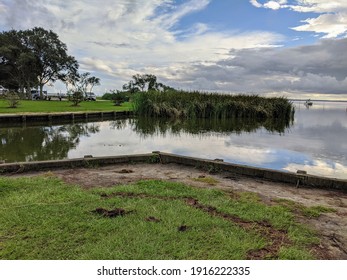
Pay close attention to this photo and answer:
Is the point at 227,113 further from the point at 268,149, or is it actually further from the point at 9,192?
the point at 9,192

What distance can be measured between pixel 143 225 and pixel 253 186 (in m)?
2.39

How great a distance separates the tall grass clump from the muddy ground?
14882 millimetres

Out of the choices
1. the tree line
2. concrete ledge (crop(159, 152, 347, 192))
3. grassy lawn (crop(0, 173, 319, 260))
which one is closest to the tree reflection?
concrete ledge (crop(159, 152, 347, 192))

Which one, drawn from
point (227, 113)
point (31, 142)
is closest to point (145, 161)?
point (31, 142)

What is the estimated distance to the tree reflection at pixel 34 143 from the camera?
840 cm

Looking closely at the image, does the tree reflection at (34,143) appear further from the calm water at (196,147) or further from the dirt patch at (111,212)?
the dirt patch at (111,212)

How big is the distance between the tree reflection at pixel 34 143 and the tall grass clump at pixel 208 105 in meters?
8.32

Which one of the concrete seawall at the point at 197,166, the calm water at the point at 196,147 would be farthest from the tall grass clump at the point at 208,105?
the concrete seawall at the point at 197,166

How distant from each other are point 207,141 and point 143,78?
47.5 meters

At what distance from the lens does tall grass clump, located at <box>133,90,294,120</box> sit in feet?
67.8

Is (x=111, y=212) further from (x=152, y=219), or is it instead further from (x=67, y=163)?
(x=67, y=163)

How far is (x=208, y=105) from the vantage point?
20906 millimetres

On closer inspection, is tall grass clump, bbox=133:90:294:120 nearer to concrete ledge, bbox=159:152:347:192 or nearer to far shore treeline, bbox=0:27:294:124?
far shore treeline, bbox=0:27:294:124

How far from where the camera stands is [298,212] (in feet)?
11.6
